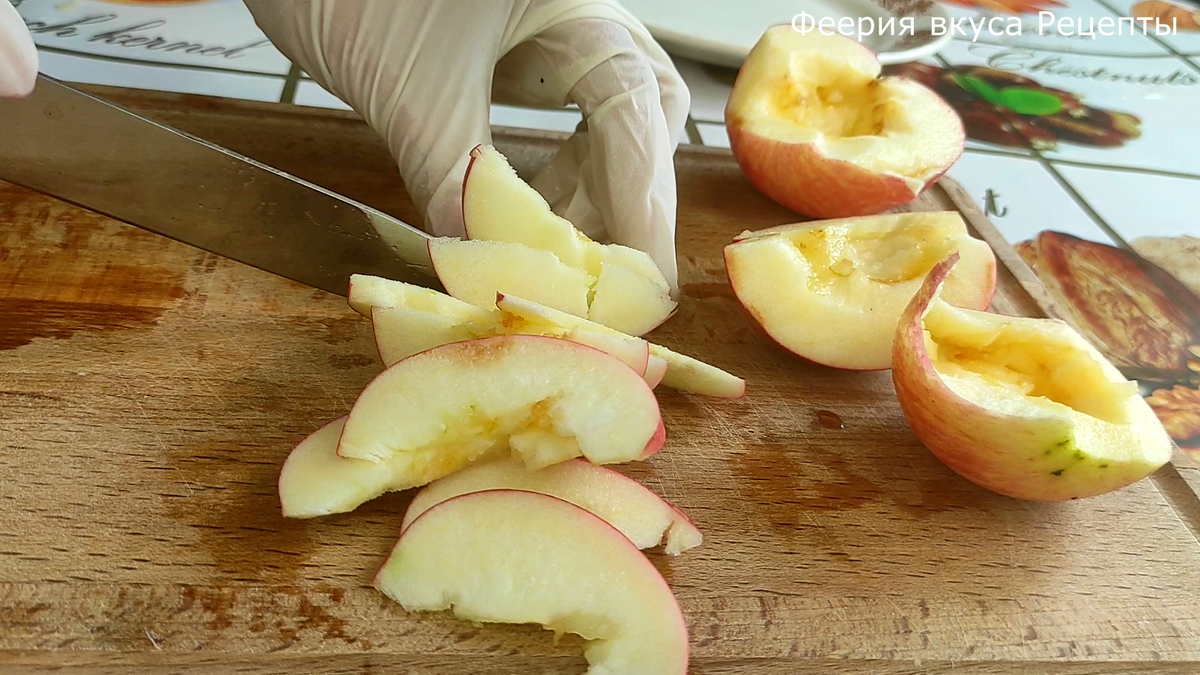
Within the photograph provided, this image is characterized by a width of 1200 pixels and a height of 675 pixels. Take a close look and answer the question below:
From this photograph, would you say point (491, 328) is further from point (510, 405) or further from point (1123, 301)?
point (1123, 301)

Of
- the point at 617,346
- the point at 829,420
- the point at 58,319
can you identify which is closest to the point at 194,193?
the point at 58,319

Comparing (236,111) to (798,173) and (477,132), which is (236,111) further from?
(798,173)

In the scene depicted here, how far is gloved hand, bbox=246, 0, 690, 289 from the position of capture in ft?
3.62

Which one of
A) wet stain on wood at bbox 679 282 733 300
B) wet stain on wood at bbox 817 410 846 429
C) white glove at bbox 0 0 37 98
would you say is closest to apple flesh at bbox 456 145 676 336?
wet stain on wood at bbox 679 282 733 300

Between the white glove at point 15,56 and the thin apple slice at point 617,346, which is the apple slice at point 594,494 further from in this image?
the white glove at point 15,56

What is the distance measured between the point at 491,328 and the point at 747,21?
1.32m

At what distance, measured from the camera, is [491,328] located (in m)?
0.85

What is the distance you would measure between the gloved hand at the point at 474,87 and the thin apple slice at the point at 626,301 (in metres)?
0.09

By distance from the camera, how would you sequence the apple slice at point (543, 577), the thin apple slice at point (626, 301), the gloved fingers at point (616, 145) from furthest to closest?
the gloved fingers at point (616, 145) → the thin apple slice at point (626, 301) → the apple slice at point (543, 577)

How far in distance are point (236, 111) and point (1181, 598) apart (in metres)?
1.38

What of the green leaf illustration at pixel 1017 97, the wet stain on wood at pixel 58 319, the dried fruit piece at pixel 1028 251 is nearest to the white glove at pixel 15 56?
the wet stain on wood at pixel 58 319

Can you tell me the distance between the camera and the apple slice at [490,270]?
3.12ft

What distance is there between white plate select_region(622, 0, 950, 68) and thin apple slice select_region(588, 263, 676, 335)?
2.74 ft

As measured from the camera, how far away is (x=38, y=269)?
38.4 inches
